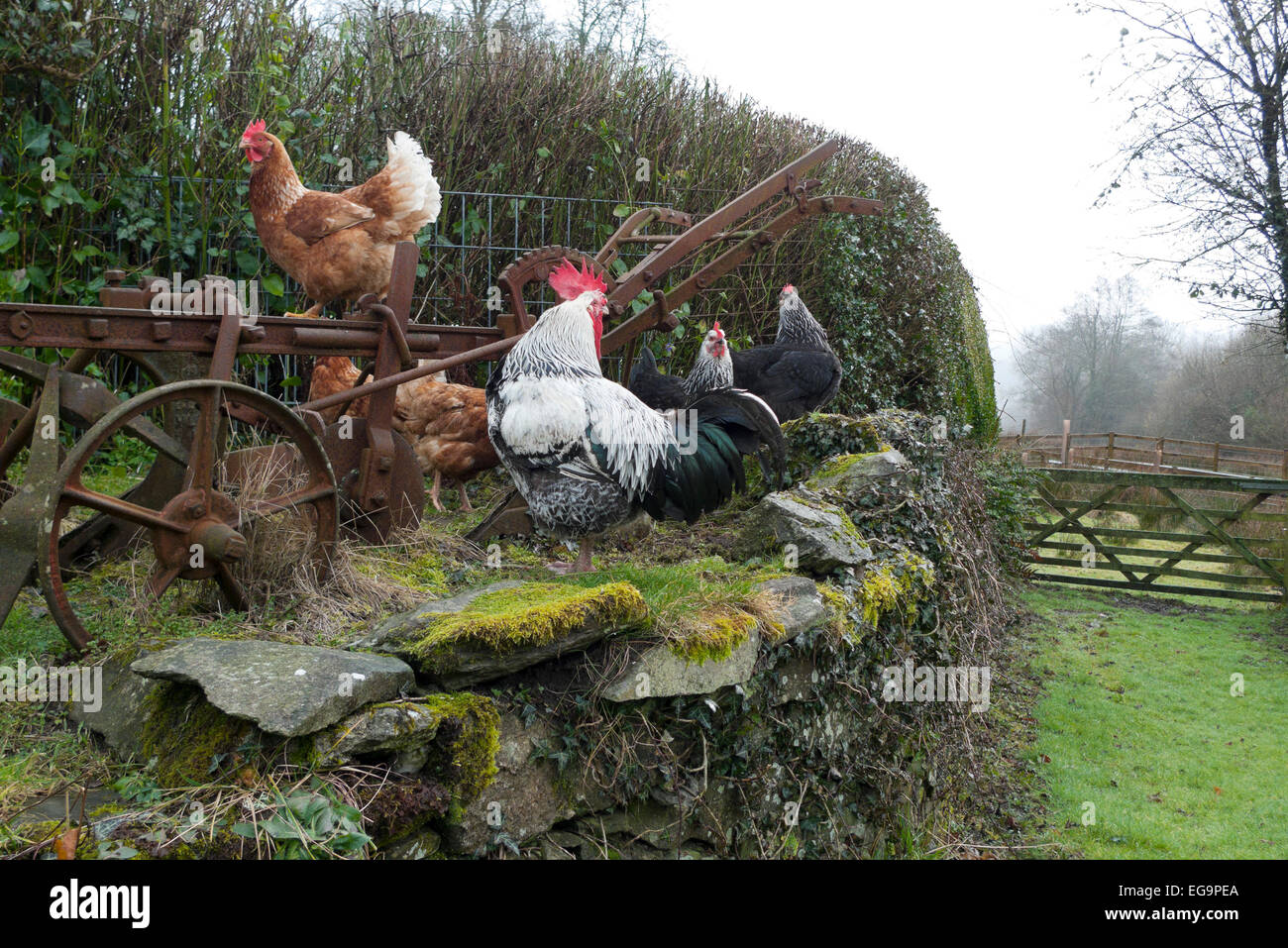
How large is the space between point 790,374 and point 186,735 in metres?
4.48

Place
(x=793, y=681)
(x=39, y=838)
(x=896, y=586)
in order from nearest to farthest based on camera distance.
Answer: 1. (x=39, y=838)
2. (x=793, y=681)
3. (x=896, y=586)

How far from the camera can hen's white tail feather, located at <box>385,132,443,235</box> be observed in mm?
4957

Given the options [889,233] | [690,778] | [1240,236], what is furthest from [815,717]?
[1240,236]

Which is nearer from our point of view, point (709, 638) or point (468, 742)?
point (468, 742)

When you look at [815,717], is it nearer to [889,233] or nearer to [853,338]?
[853,338]

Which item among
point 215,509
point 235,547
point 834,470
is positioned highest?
point 834,470

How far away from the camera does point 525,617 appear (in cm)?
277

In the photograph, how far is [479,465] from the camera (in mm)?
4875

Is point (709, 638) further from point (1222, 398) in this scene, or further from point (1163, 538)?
point (1222, 398)

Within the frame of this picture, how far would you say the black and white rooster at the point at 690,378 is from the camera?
531 centimetres

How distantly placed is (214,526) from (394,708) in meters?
1.04

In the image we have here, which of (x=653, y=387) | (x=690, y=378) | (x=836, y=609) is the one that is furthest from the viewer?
(x=653, y=387)

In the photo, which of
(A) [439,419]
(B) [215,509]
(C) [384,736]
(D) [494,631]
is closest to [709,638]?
(D) [494,631]

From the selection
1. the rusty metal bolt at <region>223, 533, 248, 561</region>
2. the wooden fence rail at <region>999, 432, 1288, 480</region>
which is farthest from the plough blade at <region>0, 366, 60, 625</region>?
the wooden fence rail at <region>999, 432, 1288, 480</region>
